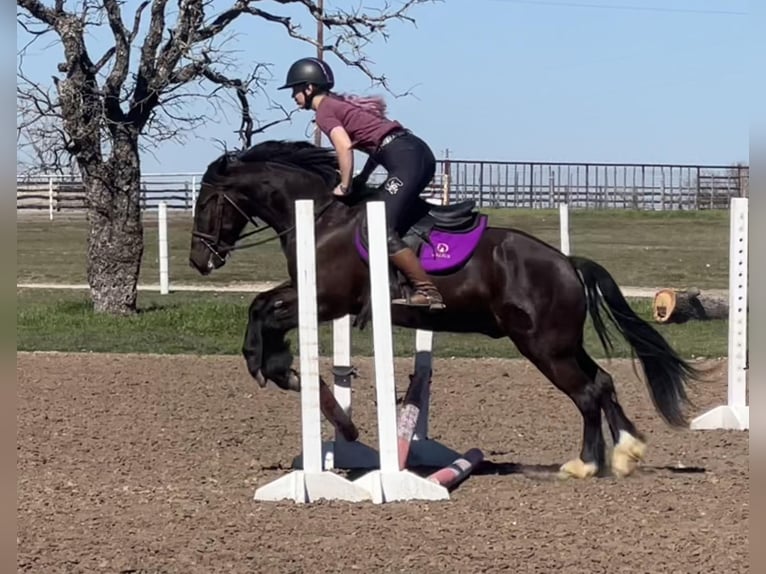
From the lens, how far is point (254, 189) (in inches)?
304

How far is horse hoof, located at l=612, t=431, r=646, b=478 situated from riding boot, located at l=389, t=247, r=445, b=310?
1.37 m

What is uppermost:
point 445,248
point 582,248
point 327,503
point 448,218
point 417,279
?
point 448,218

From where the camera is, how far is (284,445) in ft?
28.1

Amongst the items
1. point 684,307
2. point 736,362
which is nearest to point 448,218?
point 736,362

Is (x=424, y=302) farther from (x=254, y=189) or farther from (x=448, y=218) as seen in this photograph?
(x=254, y=189)

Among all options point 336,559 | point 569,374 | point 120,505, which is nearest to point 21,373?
point 120,505

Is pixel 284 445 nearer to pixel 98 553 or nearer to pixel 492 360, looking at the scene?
pixel 98 553

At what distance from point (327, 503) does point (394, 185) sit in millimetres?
1841

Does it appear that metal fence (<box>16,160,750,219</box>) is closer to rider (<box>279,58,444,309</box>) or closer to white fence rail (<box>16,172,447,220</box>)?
white fence rail (<box>16,172,447,220</box>)

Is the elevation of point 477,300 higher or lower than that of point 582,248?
higher

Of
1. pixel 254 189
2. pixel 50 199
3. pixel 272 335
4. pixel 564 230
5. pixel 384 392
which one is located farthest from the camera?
pixel 50 199

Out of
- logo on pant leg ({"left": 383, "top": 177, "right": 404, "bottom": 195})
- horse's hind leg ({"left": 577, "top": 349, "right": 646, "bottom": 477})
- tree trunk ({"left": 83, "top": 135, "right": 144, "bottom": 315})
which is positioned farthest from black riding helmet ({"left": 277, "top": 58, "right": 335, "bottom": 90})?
tree trunk ({"left": 83, "top": 135, "right": 144, "bottom": 315})

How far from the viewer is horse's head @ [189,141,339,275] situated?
7.68 m

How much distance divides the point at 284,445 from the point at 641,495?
9.12 ft
